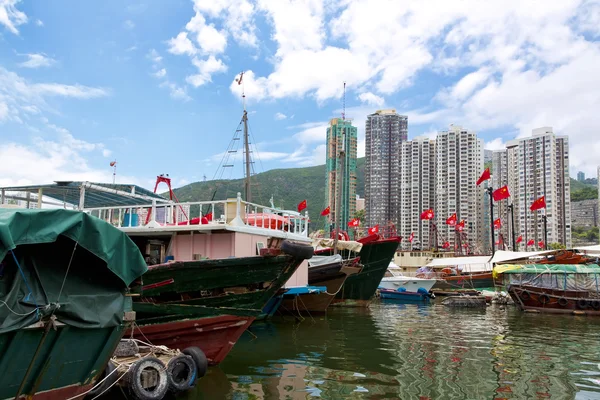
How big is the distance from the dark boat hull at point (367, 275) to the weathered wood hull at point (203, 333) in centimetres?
1387

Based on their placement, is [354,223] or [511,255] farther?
[354,223]

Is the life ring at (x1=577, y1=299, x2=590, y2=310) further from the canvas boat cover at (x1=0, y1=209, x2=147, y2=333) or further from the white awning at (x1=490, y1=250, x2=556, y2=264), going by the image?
the canvas boat cover at (x1=0, y1=209, x2=147, y2=333)

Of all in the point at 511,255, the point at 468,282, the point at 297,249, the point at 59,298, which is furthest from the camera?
the point at 468,282

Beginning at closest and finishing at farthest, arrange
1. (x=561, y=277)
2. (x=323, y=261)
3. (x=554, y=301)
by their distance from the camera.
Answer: (x=323, y=261) < (x=554, y=301) < (x=561, y=277)

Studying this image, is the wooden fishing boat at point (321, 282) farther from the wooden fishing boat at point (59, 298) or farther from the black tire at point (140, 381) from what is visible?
the wooden fishing boat at point (59, 298)

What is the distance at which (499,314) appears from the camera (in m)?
19.9

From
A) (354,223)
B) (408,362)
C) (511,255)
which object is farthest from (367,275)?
(511,255)

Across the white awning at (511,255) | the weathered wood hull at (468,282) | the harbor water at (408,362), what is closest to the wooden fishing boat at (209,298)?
the harbor water at (408,362)

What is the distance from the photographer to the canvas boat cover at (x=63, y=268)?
15.3 ft

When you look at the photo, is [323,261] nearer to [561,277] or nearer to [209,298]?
[209,298]

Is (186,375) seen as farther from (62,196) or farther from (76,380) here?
(62,196)

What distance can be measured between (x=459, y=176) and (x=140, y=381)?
63.3 m

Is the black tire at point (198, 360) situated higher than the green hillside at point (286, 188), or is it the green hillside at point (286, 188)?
the green hillside at point (286, 188)

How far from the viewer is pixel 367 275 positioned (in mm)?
22547
